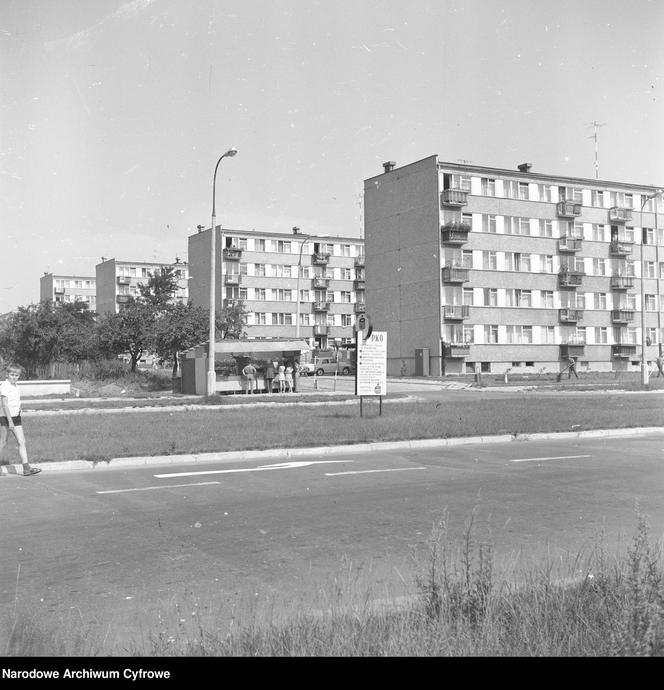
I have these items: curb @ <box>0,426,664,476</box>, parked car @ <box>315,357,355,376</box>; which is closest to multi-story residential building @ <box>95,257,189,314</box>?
parked car @ <box>315,357,355,376</box>

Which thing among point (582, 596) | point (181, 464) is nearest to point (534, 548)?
point (582, 596)

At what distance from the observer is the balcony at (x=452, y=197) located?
62.5 meters

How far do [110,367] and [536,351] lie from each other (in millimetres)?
36726

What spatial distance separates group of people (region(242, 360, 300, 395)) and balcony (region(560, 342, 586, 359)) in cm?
3575

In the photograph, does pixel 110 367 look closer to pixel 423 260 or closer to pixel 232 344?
pixel 232 344

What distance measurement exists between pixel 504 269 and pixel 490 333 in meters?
5.89

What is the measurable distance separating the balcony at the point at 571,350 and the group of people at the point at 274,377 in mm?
35754

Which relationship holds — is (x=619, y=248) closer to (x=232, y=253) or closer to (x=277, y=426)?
(x=232, y=253)

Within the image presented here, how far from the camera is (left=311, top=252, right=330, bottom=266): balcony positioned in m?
97.3

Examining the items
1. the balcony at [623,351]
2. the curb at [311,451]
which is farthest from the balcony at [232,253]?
the curb at [311,451]

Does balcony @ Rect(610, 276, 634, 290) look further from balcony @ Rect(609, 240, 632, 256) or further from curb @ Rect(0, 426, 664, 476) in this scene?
curb @ Rect(0, 426, 664, 476)

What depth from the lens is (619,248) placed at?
2798 inches

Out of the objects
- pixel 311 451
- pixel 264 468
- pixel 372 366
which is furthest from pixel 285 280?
pixel 264 468

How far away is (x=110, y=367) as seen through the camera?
46.3m
